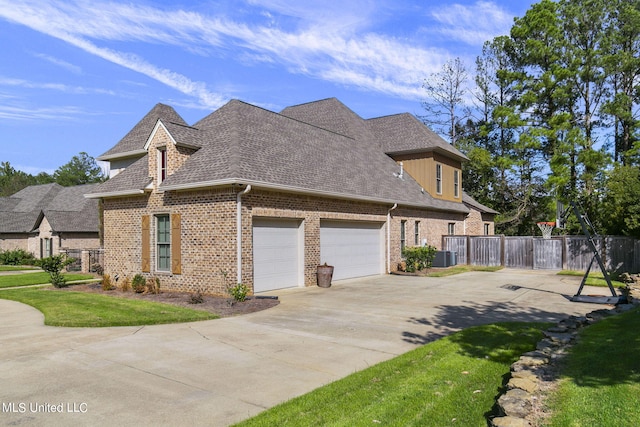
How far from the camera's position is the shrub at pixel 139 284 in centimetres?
1492

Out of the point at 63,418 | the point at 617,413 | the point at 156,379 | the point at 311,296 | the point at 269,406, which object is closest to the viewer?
the point at 617,413

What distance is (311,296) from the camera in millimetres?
14062

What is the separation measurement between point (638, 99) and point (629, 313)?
106 ft

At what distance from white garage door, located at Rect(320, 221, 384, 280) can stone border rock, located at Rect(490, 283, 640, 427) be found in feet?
32.3

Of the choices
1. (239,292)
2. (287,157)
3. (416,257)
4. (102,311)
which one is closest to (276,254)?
(239,292)

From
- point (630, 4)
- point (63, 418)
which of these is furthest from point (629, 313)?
point (630, 4)

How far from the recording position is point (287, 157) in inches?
662

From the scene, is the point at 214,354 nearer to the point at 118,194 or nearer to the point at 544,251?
the point at 118,194

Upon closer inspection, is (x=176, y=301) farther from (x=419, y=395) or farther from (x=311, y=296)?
(x=419, y=395)

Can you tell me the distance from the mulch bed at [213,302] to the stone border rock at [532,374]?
7.02m

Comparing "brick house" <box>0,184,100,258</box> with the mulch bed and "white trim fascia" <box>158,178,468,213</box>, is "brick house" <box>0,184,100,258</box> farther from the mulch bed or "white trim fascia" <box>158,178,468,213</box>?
"white trim fascia" <box>158,178,468,213</box>

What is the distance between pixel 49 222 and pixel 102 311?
2427 cm

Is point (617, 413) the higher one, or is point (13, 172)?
point (13, 172)

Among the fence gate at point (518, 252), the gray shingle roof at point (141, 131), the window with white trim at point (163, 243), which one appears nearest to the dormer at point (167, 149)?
the window with white trim at point (163, 243)
